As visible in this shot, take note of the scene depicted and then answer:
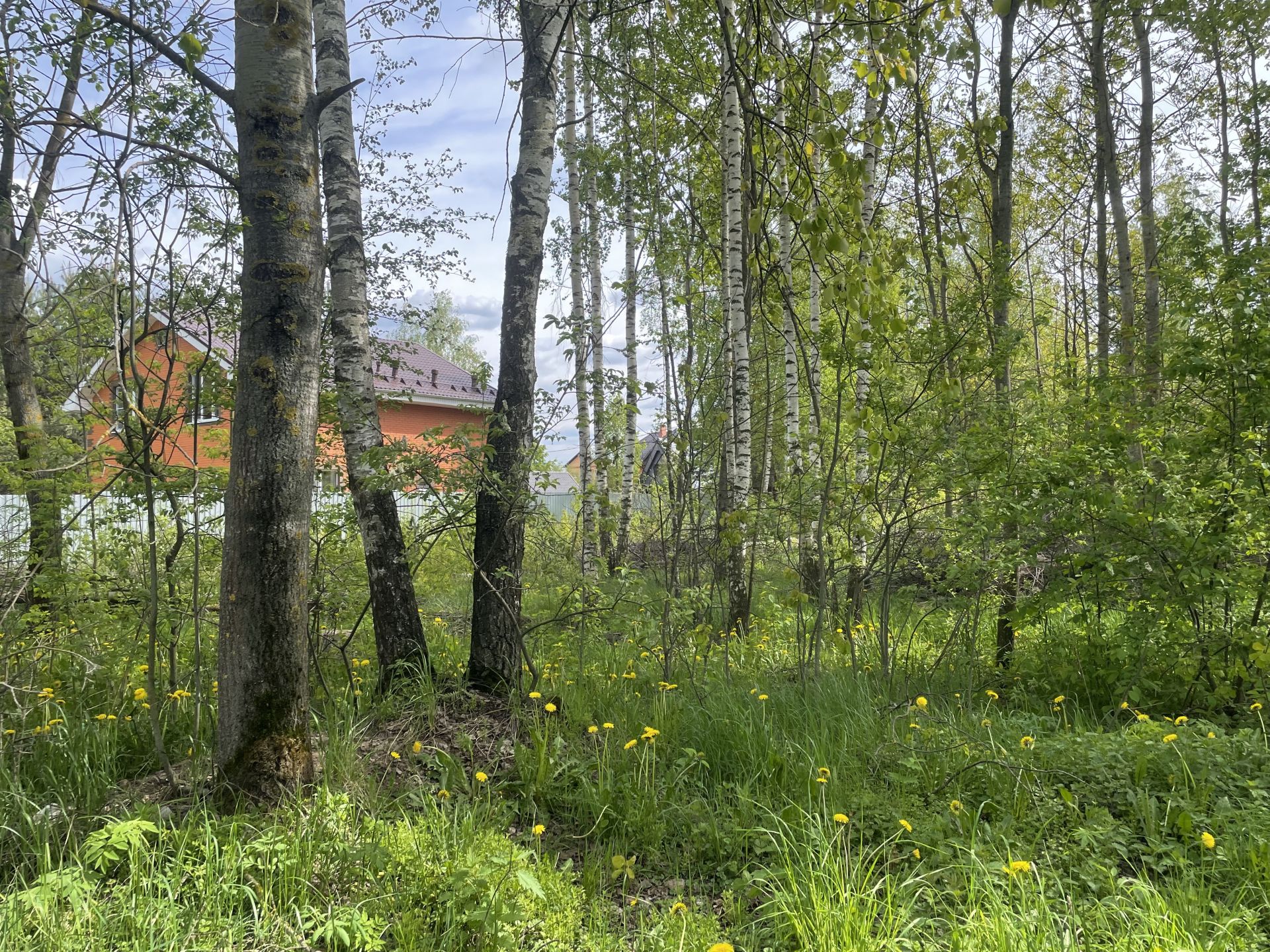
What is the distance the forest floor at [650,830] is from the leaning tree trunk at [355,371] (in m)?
0.45

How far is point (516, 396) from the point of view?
4133 mm

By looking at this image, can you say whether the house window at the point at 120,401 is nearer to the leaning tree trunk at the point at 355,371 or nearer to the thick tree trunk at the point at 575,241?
the leaning tree trunk at the point at 355,371

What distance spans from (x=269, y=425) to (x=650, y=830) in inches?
85.7

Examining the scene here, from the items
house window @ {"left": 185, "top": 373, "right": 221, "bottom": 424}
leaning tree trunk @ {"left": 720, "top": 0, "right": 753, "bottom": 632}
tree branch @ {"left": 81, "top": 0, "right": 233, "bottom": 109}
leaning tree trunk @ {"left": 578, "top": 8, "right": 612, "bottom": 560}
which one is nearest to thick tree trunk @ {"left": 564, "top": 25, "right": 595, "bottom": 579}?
leaning tree trunk @ {"left": 578, "top": 8, "right": 612, "bottom": 560}

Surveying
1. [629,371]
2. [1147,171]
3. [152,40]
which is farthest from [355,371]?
[1147,171]

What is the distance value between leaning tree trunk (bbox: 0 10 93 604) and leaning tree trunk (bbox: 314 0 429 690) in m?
1.26

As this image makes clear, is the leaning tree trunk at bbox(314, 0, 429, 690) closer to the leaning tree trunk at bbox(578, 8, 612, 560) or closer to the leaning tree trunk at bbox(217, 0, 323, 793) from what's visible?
the leaning tree trunk at bbox(217, 0, 323, 793)

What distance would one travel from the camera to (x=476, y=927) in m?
2.15

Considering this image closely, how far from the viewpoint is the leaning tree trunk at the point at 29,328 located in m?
3.22

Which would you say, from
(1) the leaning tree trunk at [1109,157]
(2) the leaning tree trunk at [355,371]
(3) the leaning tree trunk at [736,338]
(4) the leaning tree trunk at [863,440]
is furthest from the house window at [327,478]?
(1) the leaning tree trunk at [1109,157]

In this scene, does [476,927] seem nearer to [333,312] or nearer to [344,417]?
[344,417]

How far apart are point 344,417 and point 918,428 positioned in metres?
3.49

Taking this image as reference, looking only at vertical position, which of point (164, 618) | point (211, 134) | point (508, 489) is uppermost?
point (211, 134)

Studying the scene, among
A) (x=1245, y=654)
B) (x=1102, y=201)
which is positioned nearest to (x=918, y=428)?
(x=1245, y=654)
